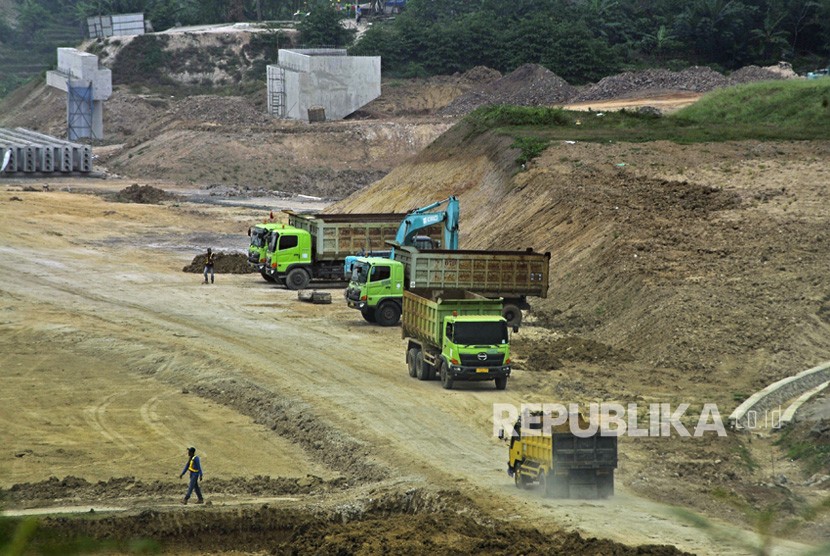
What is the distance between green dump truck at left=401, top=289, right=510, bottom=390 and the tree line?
72.8 m

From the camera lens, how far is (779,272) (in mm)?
36812

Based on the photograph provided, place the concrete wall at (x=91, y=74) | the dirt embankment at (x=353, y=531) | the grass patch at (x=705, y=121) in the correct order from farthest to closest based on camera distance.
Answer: the concrete wall at (x=91, y=74) → the grass patch at (x=705, y=121) → the dirt embankment at (x=353, y=531)

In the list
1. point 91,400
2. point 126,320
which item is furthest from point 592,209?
point 91,400

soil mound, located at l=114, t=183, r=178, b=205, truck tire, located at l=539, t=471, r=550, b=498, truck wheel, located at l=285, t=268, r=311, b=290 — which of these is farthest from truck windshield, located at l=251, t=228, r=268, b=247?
soil mound, located at l=114, t=183, r=178, b=205

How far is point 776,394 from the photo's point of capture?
27.9 m

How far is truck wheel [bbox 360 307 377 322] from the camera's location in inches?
1499

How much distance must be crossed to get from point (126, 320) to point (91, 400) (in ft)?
30.6

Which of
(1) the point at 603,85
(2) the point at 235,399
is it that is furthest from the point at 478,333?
(1) the point at 603,85

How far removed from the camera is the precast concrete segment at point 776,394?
26.1 metres

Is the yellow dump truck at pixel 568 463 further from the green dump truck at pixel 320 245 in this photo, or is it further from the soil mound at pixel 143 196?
the soil mound at pixel 143 196

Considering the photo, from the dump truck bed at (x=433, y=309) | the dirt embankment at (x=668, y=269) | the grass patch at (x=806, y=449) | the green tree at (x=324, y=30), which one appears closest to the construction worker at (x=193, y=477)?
the dirt embankment at (x=668, y=269)

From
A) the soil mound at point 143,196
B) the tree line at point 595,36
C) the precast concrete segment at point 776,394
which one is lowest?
the precast concrete segment at point 776,394

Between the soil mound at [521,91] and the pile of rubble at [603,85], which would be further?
the soil mound at [521,91]

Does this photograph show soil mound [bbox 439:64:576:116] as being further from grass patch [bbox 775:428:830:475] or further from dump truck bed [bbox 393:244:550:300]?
grass patch [bbox 775:428:830:475]
